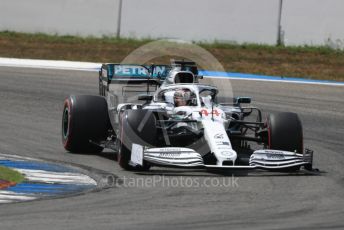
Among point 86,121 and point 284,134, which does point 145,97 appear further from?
point 284,134

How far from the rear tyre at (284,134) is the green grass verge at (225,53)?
1467 cm

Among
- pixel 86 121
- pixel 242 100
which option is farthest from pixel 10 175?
pixel 242 100

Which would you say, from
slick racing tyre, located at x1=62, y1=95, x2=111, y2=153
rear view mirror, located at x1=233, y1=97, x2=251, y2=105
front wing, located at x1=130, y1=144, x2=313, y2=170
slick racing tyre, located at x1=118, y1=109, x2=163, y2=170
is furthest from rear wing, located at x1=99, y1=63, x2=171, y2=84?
front wing, located at x1=130, y1=144, x2=313, y2=170

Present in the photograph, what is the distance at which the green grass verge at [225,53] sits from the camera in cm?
2892

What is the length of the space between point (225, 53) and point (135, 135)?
64.3ft

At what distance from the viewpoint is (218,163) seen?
39.1ft

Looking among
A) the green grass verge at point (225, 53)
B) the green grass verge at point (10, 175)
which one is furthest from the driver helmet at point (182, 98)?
the green grass verge at point (225, 53)

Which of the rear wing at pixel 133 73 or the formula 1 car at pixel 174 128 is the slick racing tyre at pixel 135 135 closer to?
the formula 1 car at pixel 174 128

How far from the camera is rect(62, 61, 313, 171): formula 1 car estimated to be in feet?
39.7

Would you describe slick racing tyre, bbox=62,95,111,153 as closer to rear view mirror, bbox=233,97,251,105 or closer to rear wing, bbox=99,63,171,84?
rear wing, bbox=99,63,171,84

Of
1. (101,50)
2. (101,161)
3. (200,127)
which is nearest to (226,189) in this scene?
(200,127)

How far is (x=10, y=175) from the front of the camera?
38.4 ft

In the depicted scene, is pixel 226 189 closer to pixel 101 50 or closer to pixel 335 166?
pixel 335 166

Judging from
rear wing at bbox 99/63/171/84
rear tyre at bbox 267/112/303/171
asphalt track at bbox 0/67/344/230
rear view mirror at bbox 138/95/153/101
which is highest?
rear wing at bbox 99/63/171/84
